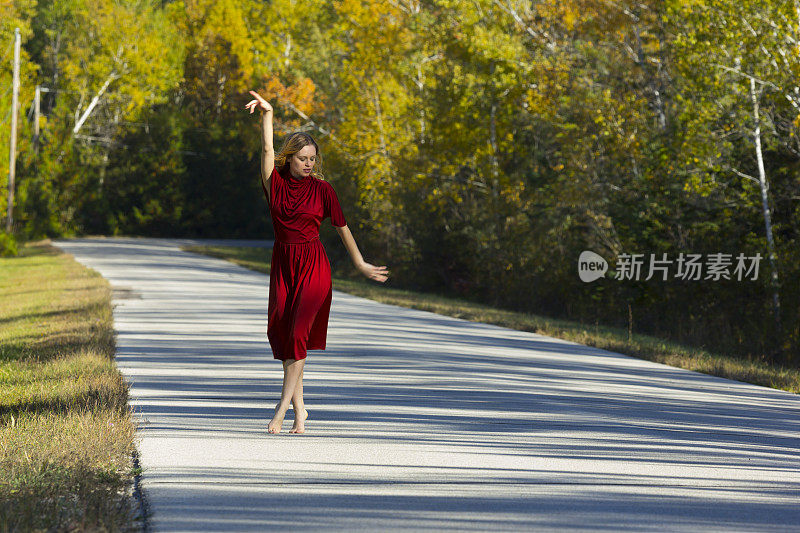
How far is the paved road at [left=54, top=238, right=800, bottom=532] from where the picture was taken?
566 cm

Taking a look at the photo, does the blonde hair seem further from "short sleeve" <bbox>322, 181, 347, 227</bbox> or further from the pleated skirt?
the pleated skirt

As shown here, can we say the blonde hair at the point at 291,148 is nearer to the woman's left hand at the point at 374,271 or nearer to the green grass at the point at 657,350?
the woman's left hand at the point at 374,271

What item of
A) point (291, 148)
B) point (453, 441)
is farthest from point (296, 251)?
point (453, 441)

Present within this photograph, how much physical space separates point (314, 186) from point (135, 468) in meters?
2.27

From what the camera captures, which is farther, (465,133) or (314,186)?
(465,133)

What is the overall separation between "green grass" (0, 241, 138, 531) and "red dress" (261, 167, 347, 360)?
1.20 metres

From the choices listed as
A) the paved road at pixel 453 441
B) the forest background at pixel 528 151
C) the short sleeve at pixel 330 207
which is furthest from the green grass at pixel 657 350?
the short sleeve at pixel 330 207

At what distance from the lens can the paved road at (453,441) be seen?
566 centimetres

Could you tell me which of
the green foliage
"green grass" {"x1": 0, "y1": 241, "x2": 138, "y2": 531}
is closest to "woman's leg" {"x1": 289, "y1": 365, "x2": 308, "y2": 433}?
"green grass" {"x1": 0, "y1": 241, "x2": 138, "y2": 531}

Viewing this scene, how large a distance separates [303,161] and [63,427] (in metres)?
2.33

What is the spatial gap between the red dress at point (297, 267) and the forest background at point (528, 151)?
41.1 feet

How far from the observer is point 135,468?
6.49 meters

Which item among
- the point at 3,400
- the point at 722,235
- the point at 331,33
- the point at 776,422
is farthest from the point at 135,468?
the point at 331,33

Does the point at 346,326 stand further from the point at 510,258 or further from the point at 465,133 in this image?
the point at 465,133
